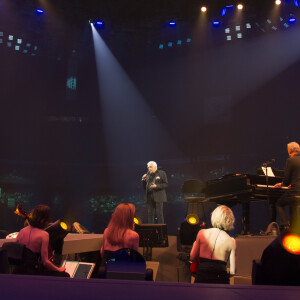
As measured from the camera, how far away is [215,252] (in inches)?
131

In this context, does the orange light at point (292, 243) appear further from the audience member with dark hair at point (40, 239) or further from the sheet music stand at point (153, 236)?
the sheet music stand at point (153, 236)

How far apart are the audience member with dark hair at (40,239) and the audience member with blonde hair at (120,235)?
46 centimetres

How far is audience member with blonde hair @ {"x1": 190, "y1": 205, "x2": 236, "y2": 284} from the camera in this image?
10.5 feet

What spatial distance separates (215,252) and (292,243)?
1894mm

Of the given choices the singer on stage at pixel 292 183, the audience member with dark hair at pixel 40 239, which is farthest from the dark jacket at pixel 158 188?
the audience member with dark hair at pixel 40 239

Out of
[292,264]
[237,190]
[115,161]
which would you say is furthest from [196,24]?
[292,264]

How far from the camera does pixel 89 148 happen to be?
12891mm

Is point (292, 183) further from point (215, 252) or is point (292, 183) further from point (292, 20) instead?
point (292, 20)

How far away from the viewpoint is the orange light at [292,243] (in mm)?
1517

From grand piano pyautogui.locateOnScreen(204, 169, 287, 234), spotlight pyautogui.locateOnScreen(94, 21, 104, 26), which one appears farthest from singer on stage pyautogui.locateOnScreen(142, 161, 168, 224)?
spotlight pyautogui.locateOnScreen(94, 21, 104, 26)

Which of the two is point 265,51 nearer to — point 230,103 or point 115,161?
point 230,103

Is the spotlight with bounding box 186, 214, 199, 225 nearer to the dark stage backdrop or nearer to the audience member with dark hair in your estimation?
the audience member with dark hair

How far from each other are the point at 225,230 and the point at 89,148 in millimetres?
9821

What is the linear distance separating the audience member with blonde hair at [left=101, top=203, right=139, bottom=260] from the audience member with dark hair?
46cm
